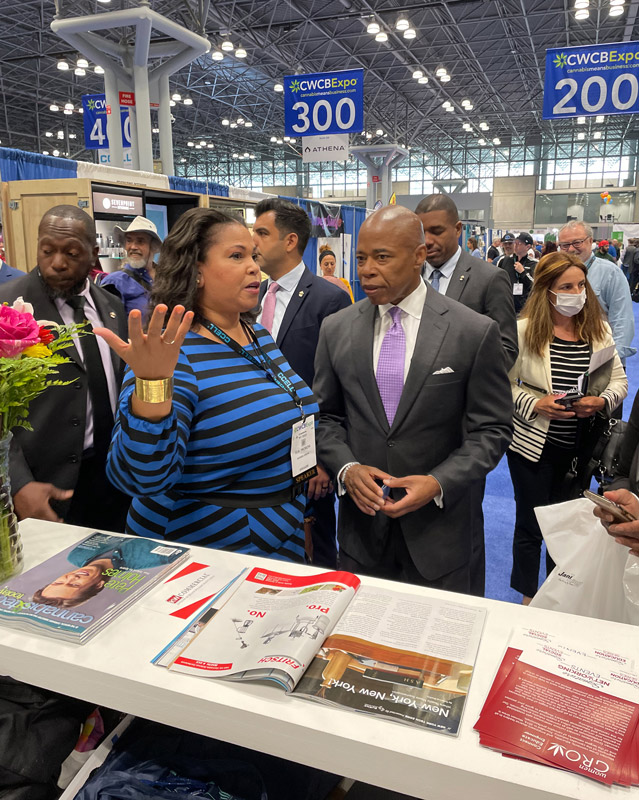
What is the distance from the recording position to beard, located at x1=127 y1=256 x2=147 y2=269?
404 cm

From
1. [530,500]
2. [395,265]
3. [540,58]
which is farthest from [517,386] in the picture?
[540,58]

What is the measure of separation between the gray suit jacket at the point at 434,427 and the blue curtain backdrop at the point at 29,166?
4931 mm

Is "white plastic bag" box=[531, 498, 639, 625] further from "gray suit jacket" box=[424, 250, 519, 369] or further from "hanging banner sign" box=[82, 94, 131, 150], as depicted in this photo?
"hanging banner sign" box=[82, 94, 131, 150]

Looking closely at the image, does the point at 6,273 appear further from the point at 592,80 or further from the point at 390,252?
the point at 592,80

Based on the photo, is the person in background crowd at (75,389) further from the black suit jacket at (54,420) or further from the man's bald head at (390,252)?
the man's bald head at (390,252)

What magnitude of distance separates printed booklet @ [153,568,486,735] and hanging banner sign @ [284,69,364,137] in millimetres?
9001

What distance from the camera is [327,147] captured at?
9.59 metres

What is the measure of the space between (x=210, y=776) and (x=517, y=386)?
2.18 metres

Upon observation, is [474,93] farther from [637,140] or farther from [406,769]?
[406,769]

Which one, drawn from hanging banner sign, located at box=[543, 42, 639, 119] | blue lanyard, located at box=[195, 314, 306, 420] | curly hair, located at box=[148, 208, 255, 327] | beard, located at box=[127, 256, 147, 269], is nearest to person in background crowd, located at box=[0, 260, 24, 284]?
beard, located at box=[127, 256, 147, 269]

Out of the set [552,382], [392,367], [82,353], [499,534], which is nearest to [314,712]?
[392,367]

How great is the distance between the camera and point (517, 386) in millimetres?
2818

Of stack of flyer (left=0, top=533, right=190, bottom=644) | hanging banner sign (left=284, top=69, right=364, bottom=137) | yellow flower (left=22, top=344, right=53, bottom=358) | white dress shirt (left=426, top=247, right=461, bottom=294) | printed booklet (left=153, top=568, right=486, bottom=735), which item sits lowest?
printed booklet (left=153, top=568, right=486, bottom=735)

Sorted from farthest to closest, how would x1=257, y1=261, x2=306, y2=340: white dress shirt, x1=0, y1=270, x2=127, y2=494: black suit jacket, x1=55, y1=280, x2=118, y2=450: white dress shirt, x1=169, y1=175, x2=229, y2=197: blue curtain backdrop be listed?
x1=169, y1=175, x2=229, y2=197: blue curtain backdrop → x1=257, y1=261, x2=306, y2=340: white dress shirt → x1=55, y1=280, x2=118, y2=450: white dress shirt → x1=0, y1=270, x2=127, y2=494: black suit jacket
